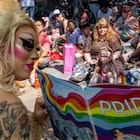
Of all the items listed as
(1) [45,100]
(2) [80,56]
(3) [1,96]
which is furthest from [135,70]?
(3) [1,96]

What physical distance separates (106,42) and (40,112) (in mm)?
3781

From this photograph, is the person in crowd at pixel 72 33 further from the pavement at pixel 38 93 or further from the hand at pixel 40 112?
the hand at pixel 40 112

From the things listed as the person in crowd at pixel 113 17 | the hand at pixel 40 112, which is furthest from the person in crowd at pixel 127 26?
the hand at pixel 40 112

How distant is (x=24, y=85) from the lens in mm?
5523

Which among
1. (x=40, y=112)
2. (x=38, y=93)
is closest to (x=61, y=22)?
(x=38, y=93)

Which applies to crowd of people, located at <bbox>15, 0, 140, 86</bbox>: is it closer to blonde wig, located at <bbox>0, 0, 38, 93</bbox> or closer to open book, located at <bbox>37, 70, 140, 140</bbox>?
open book, located at <bbox>37, 70, 140, 140</bbox>

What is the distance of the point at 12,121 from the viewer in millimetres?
1336

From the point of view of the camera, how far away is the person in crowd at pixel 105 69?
4.82 metres

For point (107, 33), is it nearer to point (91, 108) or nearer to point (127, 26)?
point (127, 26)

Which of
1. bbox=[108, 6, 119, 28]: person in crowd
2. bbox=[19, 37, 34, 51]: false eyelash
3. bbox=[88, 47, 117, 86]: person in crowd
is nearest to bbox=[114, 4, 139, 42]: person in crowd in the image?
bbox=[108, 6, 119, 28]: person in crowd

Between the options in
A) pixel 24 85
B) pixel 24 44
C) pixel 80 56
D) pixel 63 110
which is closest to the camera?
pixel 24 44

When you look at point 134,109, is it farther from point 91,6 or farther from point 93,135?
point 91,6

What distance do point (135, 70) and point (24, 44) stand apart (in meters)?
3.63

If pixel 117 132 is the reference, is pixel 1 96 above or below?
above
